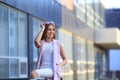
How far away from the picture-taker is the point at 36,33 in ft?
60.1

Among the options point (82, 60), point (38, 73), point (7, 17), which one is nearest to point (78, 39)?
point (82, 60)

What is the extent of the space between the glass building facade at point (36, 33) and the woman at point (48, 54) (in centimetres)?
764

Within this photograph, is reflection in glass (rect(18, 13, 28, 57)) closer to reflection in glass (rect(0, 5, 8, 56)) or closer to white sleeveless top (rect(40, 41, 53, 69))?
reflection in glass (rect(0, 5, 8, 56))

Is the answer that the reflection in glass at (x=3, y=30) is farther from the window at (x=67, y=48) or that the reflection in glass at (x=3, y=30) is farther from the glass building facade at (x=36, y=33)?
the window at (x=67, y=48)

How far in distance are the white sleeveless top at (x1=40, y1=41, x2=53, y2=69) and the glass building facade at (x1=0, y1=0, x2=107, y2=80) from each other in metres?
7.73

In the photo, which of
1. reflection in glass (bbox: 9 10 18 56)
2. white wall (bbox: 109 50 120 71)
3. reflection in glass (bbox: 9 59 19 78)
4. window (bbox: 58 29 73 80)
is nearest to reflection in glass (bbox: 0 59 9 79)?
reflection in glass (bbox: 9 59 19 78)

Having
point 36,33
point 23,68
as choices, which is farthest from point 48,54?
point 36,33

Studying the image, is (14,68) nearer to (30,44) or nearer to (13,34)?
(13,34)

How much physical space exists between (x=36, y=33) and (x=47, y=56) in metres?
12.1

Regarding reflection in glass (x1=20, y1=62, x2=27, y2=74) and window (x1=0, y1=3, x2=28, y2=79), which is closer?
window (x1=0, y1=3, x2=28, y2=79)

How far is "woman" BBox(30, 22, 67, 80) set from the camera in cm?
624

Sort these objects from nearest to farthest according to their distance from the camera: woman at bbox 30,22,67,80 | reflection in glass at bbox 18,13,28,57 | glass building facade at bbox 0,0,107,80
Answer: woman at bbox 30,22,67,80, glass building facade at bbox 0,0,107,80, reflection in glass at bbox 18,13,28,57

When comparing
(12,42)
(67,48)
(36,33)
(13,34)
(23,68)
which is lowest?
(23,68)

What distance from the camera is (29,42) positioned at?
16891 mm
